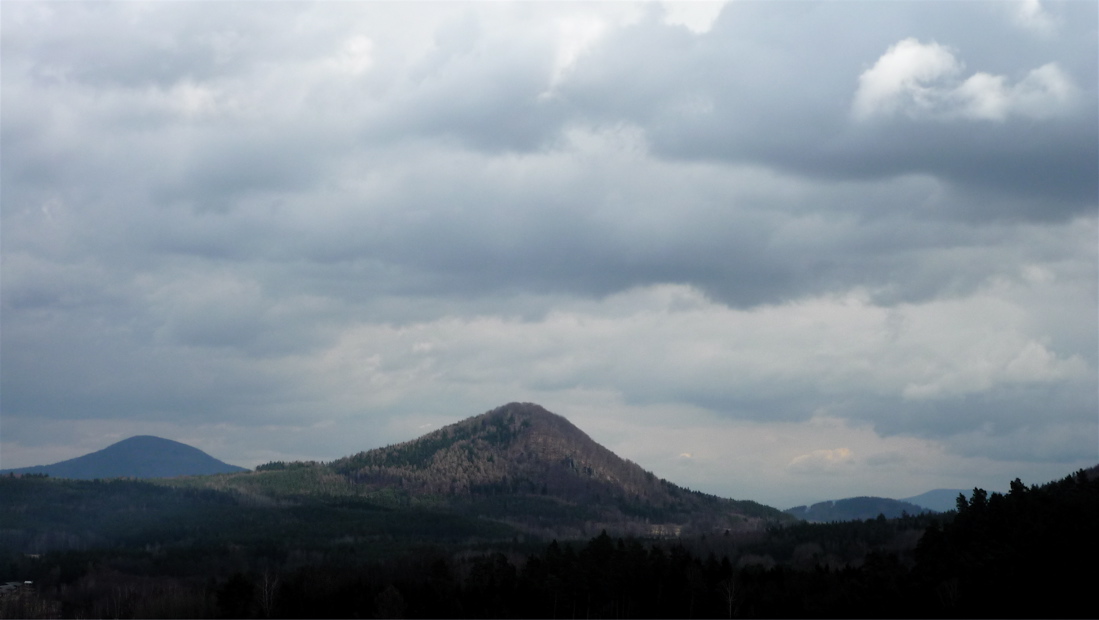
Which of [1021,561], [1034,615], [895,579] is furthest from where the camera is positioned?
[895,579]

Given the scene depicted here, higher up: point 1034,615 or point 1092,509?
point 1092,509

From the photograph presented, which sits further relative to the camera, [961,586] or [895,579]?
[895,579]

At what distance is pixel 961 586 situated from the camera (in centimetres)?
17538

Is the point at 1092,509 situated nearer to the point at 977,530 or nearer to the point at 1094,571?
the point at 977,530

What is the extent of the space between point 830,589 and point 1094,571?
50.4m

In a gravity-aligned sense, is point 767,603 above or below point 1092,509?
below

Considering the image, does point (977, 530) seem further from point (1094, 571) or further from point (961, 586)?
point (1094, 571)

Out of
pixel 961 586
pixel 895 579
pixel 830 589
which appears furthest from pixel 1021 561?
pixel 830 589

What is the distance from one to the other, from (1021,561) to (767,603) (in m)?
45.6

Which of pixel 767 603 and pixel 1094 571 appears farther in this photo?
pixel 767 603

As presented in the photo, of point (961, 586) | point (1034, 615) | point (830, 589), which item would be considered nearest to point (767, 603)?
point (830, 589)

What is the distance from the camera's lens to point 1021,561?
170000 mm

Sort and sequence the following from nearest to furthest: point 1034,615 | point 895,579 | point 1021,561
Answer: point 1034,615
point 1021,561
point 895,579

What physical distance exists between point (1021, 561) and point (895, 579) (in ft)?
79.0
